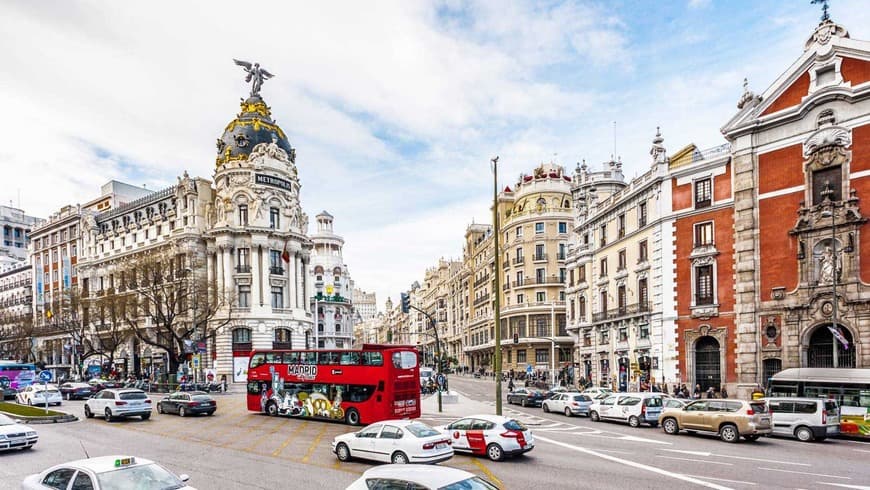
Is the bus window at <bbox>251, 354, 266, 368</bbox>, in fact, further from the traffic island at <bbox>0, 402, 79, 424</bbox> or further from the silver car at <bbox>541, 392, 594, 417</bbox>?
the silver car at <bbox>541, 392, 594, 417</bbox>

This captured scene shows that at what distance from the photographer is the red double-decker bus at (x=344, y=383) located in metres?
28.2

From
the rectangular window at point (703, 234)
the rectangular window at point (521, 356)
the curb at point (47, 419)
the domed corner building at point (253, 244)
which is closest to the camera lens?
the curb at point (47, 419)

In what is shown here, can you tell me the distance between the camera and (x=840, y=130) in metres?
34.2

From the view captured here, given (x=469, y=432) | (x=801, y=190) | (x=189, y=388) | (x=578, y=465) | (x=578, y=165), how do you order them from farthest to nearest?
(x=578, y=165)
(x=189, y=388)
(x=801, y=190)
(x=469, y=432)
(x=578, y=465)

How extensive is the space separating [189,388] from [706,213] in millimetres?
41605

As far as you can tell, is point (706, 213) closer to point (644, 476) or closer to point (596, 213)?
point (596, 213)

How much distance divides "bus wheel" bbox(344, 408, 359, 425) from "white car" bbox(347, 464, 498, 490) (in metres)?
19.1

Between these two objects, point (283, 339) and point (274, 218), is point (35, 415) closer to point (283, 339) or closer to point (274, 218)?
point (283, 339)

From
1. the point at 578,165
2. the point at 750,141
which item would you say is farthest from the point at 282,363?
the point at 578,165

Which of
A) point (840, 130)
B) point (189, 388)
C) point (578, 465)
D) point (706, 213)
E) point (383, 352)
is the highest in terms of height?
point (840, 130)

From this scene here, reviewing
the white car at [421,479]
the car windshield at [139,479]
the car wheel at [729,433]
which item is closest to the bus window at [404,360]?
the car wheel at [729,433]

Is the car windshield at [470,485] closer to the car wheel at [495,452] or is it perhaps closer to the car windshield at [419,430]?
the car windshield at [419,430]

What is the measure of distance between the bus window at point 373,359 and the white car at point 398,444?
905 cm

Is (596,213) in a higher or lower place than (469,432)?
higher
